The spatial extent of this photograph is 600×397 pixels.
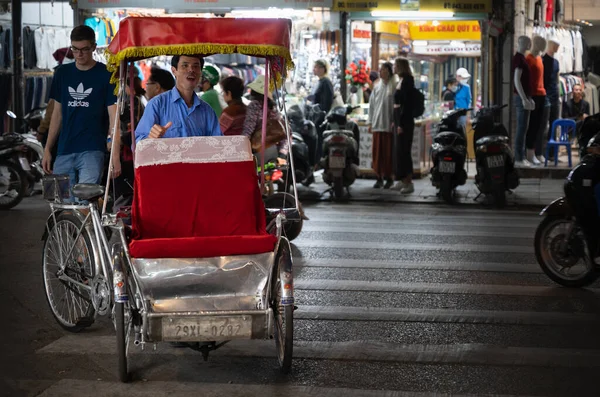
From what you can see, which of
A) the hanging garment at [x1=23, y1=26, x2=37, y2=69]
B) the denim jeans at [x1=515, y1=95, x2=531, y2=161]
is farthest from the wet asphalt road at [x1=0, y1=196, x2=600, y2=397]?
the hanging garment at [x1=23, y1=26, x2=37, y2=69]

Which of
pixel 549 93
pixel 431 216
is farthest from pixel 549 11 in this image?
pixel 431 216

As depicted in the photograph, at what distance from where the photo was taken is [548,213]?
29.2 ft

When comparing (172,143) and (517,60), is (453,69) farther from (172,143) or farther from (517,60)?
(172,143)

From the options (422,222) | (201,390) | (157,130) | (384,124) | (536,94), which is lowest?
(201,390)

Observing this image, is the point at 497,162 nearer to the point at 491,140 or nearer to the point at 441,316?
the point at 491,140

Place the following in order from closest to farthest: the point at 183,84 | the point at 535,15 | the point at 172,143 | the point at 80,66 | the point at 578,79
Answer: the point at 172,143 → the point at 183,84 → the point at 80,66 → the point at 535,15 → the point at 578,79

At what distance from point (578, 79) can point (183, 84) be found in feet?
61.1

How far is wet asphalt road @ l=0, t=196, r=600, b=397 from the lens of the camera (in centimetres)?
609

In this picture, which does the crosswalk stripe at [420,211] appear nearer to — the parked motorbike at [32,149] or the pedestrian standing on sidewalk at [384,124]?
the pedestrian standing on sidewalk at [384,124]

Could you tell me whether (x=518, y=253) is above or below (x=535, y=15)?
below

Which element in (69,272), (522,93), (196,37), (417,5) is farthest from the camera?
(522,93)

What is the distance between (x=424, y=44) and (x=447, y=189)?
9.33 meters

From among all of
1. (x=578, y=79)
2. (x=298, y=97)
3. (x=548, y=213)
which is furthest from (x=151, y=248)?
(x=578, y=79)

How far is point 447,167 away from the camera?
1507 centimetres
